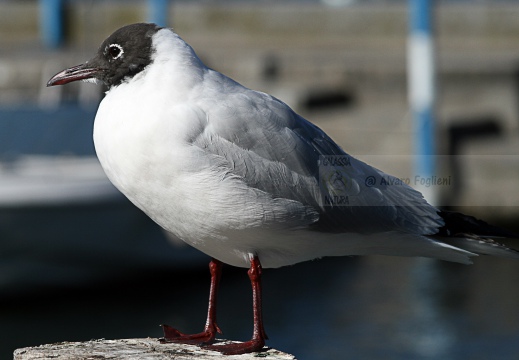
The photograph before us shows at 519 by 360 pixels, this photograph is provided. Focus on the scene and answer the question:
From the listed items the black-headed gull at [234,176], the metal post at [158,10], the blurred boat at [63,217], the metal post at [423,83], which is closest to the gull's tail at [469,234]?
the black-headed gull at [234,176]

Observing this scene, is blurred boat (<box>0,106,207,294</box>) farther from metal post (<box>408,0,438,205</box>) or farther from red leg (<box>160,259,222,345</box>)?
red leg (<box>160,259,222,345</box>)

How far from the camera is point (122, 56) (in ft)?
13.3

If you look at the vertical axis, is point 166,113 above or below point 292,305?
above

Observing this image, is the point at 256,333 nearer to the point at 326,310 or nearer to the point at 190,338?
the point at 190,338

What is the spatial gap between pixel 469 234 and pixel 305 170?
2.46 feet

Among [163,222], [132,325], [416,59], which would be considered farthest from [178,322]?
[163,222]

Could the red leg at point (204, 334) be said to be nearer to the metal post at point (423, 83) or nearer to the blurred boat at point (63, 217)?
the blurred boat at point (63, 217)

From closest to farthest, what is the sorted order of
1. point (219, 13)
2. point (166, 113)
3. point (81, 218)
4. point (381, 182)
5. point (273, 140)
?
point (166, 113) < point (273, 140) < point (381, 182) < point (81, 218) < point (219, 13)

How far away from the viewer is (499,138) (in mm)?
12602

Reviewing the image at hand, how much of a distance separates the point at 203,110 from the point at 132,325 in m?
5.96

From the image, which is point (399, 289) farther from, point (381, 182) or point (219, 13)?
point (219, 13)

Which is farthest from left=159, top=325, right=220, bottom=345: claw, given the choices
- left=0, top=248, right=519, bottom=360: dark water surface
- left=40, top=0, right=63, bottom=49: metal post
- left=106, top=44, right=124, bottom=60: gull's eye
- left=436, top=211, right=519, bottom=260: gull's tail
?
left=40, top=0, right=63, bottom=49: metal post

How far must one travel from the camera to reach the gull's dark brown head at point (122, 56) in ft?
13.2

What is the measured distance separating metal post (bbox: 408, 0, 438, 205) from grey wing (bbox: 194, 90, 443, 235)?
24.9ft
